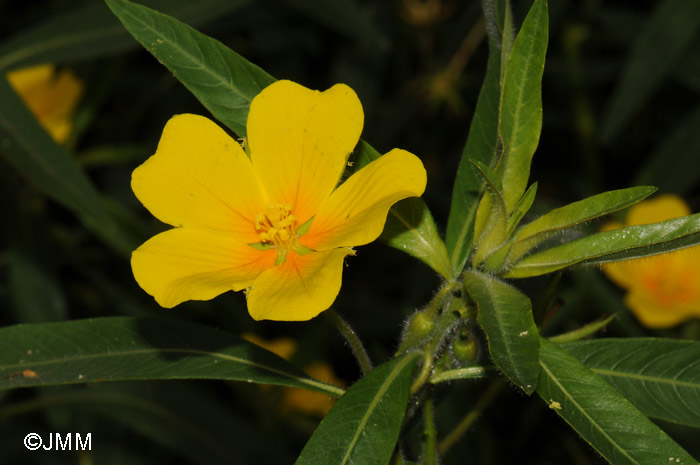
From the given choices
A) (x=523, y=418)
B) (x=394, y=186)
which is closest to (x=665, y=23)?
(x=523, y=418)

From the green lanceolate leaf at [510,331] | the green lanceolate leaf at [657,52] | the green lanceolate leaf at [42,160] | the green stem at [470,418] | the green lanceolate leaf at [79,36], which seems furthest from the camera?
the green lanceolate leaf at [657,52]

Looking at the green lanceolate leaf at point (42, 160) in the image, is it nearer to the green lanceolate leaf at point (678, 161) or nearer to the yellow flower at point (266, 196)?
the yellow flower at point (266, 196)

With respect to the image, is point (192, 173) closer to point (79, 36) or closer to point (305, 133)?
point (305, 133)

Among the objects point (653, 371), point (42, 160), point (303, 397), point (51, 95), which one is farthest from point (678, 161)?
point (51, 95)

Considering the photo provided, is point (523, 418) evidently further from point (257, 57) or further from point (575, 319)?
point (257, 57)

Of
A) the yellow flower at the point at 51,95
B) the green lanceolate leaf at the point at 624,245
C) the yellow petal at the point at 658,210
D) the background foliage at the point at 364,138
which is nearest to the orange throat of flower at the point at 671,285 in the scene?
the background foliage at the point at 364,138
